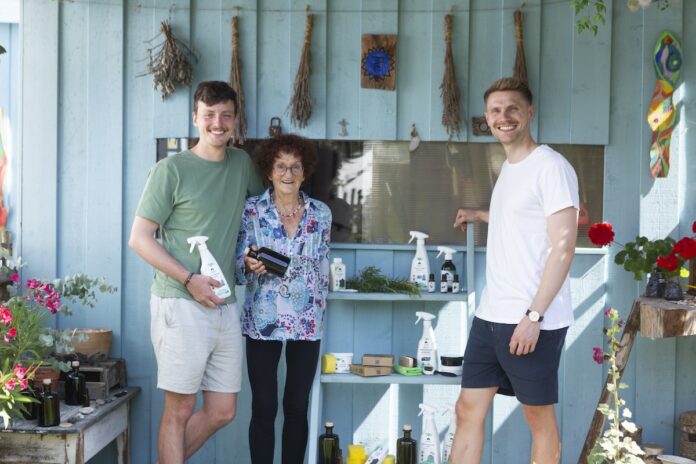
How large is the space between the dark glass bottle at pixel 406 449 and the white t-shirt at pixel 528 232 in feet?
3.32

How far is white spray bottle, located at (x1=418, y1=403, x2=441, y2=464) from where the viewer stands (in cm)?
388

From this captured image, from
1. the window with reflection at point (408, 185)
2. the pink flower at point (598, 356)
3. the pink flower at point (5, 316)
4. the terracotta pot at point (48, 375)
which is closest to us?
the pink flower at point (5, 316)

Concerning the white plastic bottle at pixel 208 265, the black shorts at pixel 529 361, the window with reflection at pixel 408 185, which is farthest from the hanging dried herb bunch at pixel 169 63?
the black shorts at pixel 529 361

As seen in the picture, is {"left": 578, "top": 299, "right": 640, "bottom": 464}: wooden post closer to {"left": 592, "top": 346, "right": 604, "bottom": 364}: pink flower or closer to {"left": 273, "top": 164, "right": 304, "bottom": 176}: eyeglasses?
{"left": 592, "top": 346, "right": 604, "bottom": 364}: pink flower

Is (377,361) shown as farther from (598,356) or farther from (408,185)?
(598,356)

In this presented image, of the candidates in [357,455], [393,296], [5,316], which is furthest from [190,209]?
[357,455]

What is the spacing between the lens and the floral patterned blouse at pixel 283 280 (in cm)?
354

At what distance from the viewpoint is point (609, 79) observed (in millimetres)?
4184

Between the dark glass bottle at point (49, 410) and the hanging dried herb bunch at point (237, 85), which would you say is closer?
the dark glass bottle at point (49, 410)

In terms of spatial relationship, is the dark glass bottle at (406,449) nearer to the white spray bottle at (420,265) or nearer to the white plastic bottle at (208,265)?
the white spray bottle at (420,265)

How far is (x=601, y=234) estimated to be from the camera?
12.9 feet

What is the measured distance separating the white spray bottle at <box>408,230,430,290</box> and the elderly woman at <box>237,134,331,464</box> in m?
0.59

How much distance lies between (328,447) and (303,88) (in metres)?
1.78

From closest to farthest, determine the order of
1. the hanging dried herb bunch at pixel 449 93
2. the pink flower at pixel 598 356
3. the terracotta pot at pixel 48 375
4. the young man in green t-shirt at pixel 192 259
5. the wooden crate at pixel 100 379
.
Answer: the young man in green t-shirt at pixel 192 259 → the terracotta pot at pixel 48 375 → the wooden crate at pixel 100 379 → the pink flower at pixel 598 356 → the hanging dried herb bunch at pixel 449 93
